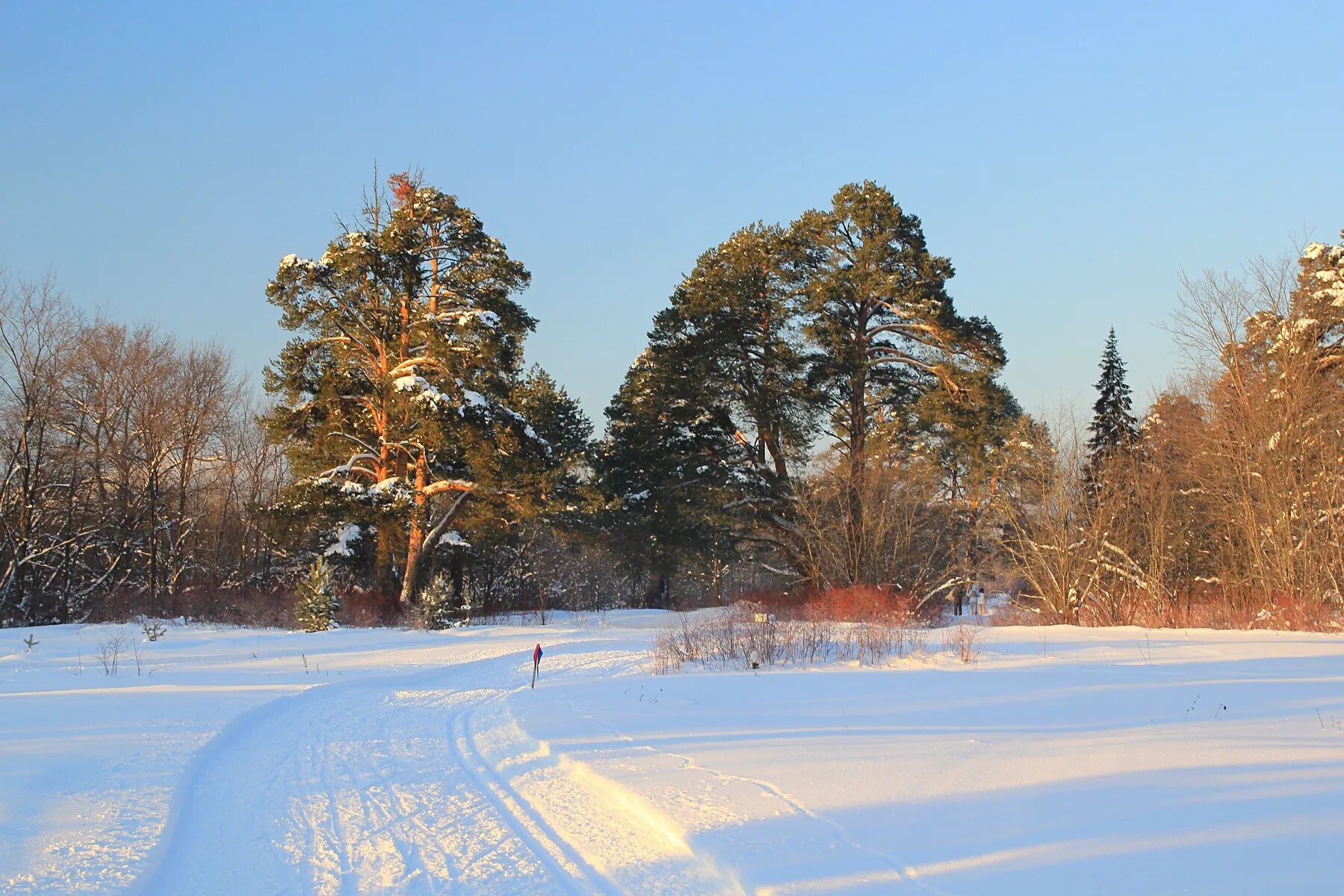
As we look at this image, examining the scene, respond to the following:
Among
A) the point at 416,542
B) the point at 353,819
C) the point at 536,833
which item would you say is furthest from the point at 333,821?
the point at 416,542

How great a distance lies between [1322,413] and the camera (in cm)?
2064

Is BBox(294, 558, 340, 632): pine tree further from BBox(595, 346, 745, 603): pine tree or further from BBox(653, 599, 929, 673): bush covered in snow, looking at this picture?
BBox(653, 599, 929, 673): bush covered in snow

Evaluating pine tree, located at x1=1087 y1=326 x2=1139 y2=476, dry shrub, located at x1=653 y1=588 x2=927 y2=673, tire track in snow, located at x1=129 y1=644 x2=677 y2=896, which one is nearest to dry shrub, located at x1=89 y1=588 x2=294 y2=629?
dry shrub, located at x1=653 y1=588 x2=927 y2=673

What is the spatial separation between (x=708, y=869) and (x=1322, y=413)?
70.5ft

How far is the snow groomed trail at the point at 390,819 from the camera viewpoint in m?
4.84

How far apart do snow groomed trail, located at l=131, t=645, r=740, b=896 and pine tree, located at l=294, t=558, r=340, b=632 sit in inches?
570

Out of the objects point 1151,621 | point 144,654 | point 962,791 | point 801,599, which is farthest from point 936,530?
point 962,791

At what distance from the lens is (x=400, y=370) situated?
2959 cm

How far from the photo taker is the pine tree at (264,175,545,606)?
96.7 feet

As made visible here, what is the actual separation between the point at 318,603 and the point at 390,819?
19303mm

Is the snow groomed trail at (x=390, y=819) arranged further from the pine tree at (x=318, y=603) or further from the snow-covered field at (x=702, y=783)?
the pine tree at (x=318, y=603)

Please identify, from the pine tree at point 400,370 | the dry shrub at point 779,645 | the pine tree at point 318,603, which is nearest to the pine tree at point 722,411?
the pine tree at point 400,370

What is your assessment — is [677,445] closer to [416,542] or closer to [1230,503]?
[416,542]

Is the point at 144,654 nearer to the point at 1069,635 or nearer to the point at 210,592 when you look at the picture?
the point at 210,592
